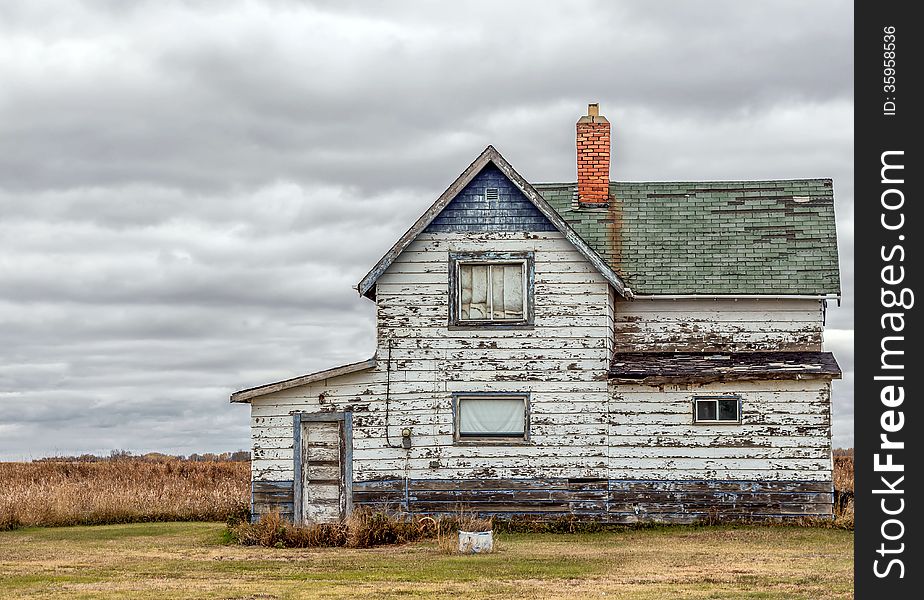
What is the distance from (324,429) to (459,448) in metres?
2.76

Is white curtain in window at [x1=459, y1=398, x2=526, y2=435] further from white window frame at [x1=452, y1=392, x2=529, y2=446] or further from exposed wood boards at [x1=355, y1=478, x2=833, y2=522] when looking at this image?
exposed wood boards at [x1=355, y1=478, x2=833, y2=522]

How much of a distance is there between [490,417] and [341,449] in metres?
3.08

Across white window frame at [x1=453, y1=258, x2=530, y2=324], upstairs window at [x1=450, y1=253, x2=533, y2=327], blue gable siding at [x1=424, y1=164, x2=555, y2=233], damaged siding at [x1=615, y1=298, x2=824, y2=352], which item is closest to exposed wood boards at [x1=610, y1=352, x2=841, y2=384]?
damaged siding at [x1=615, y1=298, x2=824, y2=352]

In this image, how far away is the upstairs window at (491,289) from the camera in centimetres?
2602

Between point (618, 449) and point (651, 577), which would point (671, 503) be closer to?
point (618, 449)

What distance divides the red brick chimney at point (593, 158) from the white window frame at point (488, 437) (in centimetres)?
582

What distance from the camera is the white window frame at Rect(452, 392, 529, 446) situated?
2592 cm

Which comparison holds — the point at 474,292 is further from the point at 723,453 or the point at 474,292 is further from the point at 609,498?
the point at 723,453

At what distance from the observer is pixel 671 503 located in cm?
2584

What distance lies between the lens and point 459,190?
2609 cm

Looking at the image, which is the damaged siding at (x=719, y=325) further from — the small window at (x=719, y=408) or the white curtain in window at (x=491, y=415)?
the white curtain in window at (x=491, y=415)

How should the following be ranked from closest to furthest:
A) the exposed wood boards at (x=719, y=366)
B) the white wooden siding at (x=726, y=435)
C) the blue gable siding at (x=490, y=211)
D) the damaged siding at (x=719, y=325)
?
the exposed wood boards at (x=719, y=366) → the white wooden siding at (x=726, y=435) → the blue gable siding at (x=490, y=211) → the damaged siding at (x=719, y=325)

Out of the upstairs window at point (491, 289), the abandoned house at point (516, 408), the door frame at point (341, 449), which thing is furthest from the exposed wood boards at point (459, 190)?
the door frame at point (341, 449)
